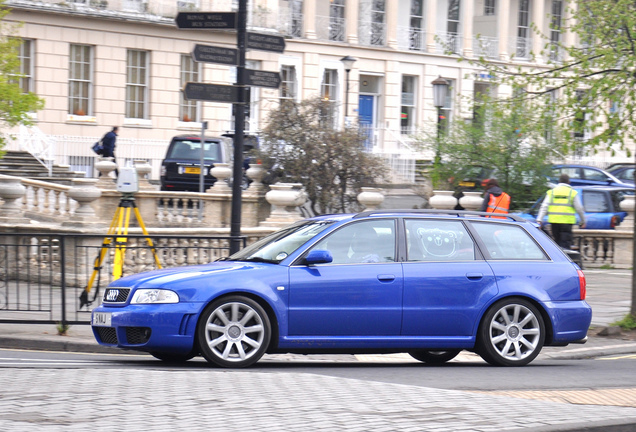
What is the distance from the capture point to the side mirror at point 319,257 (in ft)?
30.5

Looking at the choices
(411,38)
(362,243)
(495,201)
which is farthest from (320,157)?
(411,38)

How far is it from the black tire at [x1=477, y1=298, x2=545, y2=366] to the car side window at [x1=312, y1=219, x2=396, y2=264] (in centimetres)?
115

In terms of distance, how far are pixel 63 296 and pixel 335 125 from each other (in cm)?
1286

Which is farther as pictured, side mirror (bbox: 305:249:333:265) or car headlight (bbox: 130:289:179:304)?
side mirror (bbox: 305:249:333:265)

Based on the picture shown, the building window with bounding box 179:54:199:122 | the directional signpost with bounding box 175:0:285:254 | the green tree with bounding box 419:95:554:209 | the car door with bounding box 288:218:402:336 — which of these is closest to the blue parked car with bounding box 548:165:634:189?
the green tree with bounding box 419:95:554:209

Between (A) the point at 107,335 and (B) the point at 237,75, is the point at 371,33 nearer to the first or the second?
(B) the point at 237,75

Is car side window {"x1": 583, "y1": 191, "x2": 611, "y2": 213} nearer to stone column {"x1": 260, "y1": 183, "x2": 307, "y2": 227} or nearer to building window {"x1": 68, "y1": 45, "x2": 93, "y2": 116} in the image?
stone column {"x1": 260, "y1": 183, "x2": 307, "y2": 227}

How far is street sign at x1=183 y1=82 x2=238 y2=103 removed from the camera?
1218 centimetres

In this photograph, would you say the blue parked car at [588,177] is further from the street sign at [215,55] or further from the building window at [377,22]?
the street sign at [215,55]

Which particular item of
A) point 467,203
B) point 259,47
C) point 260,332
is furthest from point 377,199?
point 260,332

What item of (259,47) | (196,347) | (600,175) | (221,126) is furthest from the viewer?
(221,126)

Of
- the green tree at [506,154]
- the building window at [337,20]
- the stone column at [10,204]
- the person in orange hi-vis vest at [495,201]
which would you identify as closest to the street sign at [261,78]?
the stone column at [10,204]

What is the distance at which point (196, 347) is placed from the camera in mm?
9164

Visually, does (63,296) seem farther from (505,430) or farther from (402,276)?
(505,430)
